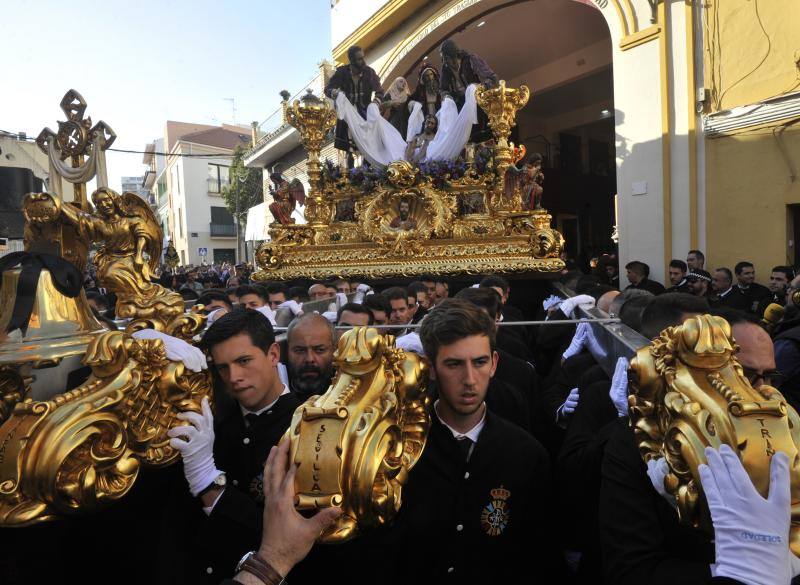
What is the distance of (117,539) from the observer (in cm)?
161

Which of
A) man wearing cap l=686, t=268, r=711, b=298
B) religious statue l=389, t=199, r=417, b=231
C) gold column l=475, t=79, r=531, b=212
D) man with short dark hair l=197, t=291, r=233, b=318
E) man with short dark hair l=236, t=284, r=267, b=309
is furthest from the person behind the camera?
religious statue l=389, t=199, r=417, b=231

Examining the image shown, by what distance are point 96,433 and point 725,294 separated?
6.33 m

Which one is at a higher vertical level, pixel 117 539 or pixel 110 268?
pixel 110 268

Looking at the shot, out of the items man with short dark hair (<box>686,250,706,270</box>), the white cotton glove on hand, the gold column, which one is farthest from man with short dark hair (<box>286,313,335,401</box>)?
man with short dark hair (<box>686,250,706,270</box>)

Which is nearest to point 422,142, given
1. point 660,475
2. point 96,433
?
point 96,433

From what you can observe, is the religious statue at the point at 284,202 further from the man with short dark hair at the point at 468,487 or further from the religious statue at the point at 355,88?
the man with short dark hair at the point at 468,487

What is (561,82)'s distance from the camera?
12.7 metres

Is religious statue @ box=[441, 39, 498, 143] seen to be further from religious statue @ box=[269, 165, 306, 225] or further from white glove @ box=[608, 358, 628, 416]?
white glove @ box=[608, 358, 628, 416]

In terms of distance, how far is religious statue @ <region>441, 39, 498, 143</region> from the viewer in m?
7.75

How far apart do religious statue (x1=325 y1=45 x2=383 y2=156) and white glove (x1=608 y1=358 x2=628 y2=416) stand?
711 centimetres

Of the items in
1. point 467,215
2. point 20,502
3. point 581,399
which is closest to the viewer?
point 20,502

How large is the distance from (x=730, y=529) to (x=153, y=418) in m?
1.38

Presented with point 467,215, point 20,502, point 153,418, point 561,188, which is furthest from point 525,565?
point 561,188

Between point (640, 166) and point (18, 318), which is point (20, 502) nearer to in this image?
point (18, 318)
